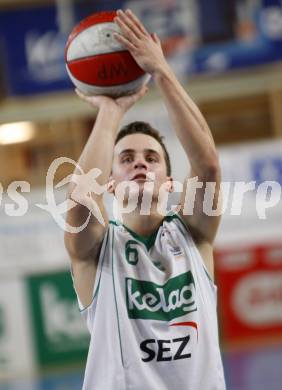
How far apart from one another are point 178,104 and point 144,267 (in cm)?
64

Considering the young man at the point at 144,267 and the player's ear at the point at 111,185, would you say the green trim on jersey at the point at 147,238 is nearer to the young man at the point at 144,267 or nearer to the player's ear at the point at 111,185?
the young man at the point at 144,267

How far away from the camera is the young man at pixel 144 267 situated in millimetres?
3057

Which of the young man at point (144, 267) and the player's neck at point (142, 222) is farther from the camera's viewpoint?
the player's neck at point (142, 222)

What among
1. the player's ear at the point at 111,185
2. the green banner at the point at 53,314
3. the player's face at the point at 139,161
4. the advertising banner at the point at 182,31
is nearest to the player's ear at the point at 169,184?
the player's face at the point at 139,161

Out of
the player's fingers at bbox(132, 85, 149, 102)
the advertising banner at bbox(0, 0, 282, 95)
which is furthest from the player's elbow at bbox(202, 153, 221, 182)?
the advertising banner at bbox(0, 0, 282, 95)

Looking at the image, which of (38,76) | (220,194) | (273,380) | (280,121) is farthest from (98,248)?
(280,121)

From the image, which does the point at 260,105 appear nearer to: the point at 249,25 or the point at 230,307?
the point at 249,25

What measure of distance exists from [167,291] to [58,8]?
7.24 m

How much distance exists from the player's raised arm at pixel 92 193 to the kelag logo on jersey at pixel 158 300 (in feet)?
0.55

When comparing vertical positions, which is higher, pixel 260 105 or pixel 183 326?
pixel 260 105

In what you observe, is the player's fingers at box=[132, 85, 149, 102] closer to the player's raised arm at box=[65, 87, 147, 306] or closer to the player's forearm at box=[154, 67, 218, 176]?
the player's raised arm at box=[65, 87, 147, 306]

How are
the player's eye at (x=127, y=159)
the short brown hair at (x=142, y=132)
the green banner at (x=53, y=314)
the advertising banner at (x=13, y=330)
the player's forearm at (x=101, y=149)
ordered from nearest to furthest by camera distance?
the player's forearm at (x=101, y=149) → the player's eye at (x=127, y=159) → the short brown hair at (x=142, y=132) → the advertising banner at (x=13, y=330) → the green banner at (x=53, y=314)

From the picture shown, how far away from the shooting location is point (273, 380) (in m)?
7.39

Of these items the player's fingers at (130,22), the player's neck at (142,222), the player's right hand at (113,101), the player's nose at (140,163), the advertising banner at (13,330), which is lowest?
the advertising banner at (13,330)
